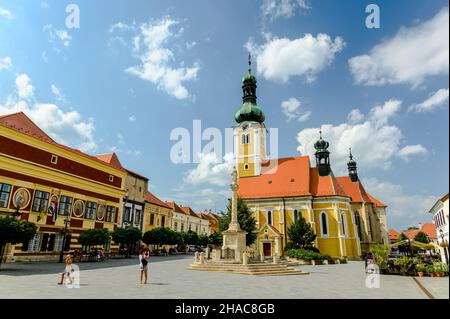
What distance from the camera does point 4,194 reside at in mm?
24188

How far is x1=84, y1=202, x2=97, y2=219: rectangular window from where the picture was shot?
32.2 m

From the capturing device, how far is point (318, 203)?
42.9m

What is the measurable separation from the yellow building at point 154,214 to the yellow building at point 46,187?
35.3 ft

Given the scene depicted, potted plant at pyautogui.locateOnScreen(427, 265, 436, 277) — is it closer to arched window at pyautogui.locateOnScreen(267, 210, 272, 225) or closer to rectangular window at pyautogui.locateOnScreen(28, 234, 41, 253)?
arched window at pyautogui.locateOnScreen(267, 210, 272, 225)

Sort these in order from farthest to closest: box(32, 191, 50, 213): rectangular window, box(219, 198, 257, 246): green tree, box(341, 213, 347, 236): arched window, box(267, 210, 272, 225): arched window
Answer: box(267, 210, 272, 225): arched window, box(341, 213, 347, 236): arched window, box(219, 198, 257, 246): green tree, box(32, 191, 50, 213): rectangular window

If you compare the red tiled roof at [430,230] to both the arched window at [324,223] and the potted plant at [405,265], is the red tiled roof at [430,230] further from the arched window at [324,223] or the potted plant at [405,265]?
the potted plant at [405,265]

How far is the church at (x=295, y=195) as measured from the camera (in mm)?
41094

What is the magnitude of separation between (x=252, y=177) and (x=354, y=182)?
19355 millimetres

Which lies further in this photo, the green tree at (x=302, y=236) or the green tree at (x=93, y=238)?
the green tree at (x=302, y=236)

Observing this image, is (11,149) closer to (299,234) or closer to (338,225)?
(299,234)

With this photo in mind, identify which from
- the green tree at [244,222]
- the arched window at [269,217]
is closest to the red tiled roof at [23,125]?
the green tree at [244,222]

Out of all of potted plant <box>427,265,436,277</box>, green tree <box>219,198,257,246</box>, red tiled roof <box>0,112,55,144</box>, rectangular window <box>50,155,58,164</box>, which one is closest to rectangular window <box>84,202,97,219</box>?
rectangular window <box>50,155,58,164</box>

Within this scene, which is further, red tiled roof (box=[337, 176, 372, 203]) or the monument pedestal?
red tiled roof (box=[337, 176, 372, 203])
